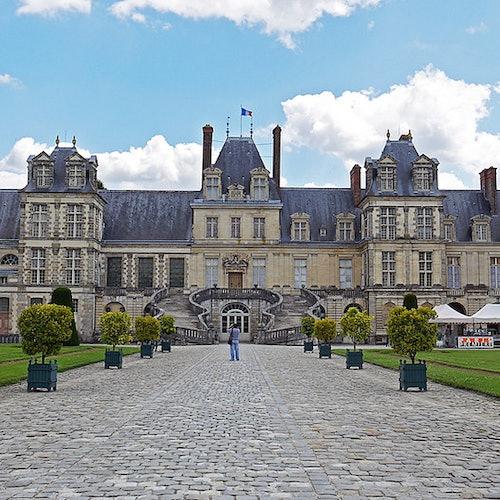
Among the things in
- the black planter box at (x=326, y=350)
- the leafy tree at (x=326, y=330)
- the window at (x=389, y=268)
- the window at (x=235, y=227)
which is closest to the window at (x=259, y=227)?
the window at (x=235, y=227)

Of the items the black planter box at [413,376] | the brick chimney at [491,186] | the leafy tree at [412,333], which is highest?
the brick chimney at [491,186]

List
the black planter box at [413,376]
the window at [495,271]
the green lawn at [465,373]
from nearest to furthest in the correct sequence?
the black planter box at [413,376], the green lawn at [465,373], the window at [495,271]

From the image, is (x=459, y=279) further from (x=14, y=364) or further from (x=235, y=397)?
(x=235, y=397)

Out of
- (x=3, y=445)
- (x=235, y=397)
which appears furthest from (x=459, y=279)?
(x=3, y=445)

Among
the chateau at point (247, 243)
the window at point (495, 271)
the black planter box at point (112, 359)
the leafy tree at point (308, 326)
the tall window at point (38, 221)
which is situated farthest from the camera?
the window at point (495, 271)

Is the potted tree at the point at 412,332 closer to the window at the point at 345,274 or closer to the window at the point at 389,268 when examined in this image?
the window at the point at 389,268

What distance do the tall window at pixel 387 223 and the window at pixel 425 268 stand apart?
89.9 inches

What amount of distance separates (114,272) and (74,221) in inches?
204

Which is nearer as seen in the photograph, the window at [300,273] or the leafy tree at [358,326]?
the leafy tree at [358,326]

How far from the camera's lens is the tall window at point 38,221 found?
50.7 metres

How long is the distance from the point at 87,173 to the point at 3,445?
43668 millimetres

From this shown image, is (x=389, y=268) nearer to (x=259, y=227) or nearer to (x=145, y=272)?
(x=259, y=227)

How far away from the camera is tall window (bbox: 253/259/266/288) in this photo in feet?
178

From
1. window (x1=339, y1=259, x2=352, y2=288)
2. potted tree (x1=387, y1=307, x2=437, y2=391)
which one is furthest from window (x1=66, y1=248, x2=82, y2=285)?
potted tree (x1=387, y1=307, x2=437, y2=391)
